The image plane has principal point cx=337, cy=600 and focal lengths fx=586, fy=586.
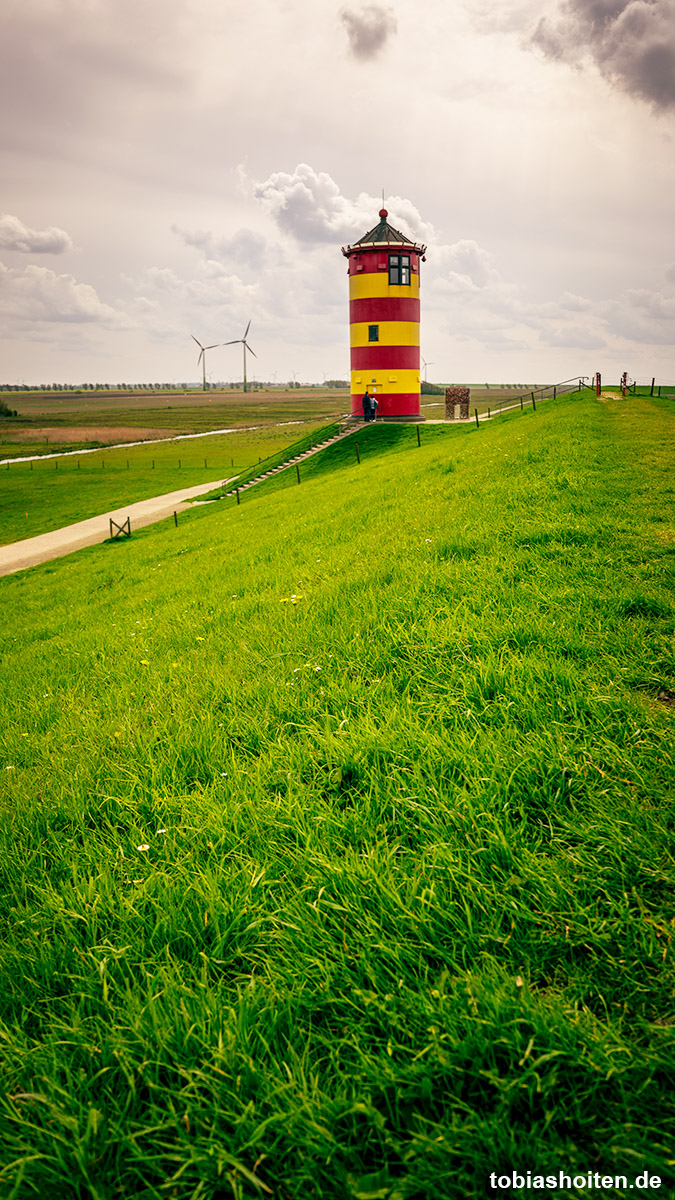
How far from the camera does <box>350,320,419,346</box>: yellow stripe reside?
42875mm

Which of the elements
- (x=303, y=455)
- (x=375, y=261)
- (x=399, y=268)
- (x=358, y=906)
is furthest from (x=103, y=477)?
(x=358, y=906)

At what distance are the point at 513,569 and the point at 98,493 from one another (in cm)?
4915

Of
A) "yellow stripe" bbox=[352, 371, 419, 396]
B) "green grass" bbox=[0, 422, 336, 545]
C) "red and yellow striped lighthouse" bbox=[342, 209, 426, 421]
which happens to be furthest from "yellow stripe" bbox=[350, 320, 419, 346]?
"green grass" bbox=[0, 422, 336, 545]

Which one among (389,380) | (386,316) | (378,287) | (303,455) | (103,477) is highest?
(378,287)

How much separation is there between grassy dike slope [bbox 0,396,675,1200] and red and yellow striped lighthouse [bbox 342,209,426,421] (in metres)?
41.1

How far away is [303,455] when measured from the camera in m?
41.7

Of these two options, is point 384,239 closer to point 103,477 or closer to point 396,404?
point 396,404

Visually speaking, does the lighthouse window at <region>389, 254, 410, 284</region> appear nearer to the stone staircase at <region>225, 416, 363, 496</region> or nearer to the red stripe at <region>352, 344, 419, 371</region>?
the red stripe at <region>352, 344, 419, 371</region>

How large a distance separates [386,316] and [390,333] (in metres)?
1.21

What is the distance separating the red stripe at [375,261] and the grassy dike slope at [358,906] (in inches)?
1688

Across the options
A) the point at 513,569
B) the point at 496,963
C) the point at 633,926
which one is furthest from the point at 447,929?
the point at 513,569

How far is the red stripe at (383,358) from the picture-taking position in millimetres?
43344

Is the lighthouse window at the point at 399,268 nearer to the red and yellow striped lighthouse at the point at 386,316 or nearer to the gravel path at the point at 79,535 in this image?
the red and yellow striped lighthouse at the point at 386,316

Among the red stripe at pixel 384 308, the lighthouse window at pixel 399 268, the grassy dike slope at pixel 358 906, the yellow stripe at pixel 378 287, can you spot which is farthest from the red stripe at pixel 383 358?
the grassy dike slope at pixel 358 906
